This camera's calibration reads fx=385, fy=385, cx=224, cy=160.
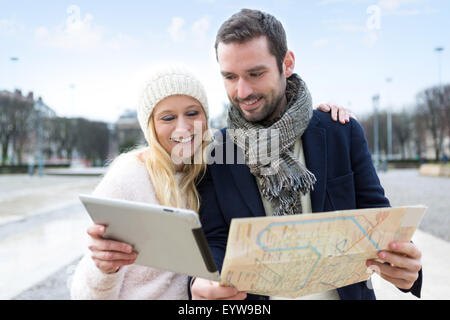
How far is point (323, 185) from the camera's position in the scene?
5.77 feet

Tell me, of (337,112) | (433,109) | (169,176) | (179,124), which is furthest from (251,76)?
(433,109)

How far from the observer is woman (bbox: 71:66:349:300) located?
1.81m

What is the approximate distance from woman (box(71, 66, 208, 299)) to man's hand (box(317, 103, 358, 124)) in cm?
63

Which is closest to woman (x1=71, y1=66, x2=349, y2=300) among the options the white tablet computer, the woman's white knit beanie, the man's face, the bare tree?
the woman's white knit beanie

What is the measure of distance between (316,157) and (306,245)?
2.38 ft

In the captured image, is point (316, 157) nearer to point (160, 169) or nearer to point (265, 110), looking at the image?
point (265, 110)

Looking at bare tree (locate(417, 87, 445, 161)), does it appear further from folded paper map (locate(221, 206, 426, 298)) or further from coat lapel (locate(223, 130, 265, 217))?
folded paper map (locate(221, 206, 426, 298))

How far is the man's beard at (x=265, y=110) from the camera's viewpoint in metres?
1.82

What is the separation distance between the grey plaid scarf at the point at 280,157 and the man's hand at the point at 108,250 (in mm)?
681

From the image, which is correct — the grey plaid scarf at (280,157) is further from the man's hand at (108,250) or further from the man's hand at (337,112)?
the man's hand at (108,250)

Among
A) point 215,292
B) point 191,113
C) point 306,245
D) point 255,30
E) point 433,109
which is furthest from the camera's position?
point 433,109

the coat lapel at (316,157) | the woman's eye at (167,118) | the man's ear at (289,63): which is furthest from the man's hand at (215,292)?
the man's ear at (289,63)
